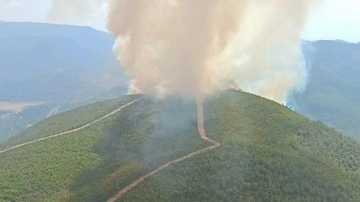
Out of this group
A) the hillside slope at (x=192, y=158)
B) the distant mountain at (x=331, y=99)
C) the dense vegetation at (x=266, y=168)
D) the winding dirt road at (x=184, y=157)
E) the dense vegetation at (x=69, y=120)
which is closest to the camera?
the dense vegetation at (x=266, y=168)

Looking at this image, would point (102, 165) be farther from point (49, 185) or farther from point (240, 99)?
point (240, 99)

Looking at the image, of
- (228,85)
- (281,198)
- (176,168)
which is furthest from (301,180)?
(228,85)

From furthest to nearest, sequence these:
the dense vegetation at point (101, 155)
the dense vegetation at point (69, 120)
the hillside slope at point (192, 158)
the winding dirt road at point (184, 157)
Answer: the dense vegetation at point (69, 120)
the dense vegetation at point (101, 155)
the winding dirt road at point (184, 157)
the hillside slope at point (192, 158)

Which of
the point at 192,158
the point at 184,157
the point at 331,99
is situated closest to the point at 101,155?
the point at 184,157

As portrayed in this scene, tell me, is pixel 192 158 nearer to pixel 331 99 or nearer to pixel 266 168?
pixel 266 168

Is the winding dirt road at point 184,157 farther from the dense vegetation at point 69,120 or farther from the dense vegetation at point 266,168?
the dense vegetation at point 69,120

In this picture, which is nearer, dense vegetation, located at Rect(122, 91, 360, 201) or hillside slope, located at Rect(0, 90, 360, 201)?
dense vegetation, located at Rect(122, 91, 360, 201)

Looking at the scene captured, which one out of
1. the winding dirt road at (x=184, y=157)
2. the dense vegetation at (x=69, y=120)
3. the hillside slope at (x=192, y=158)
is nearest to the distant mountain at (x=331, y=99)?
the dense vegetation at (x=69, y=120)

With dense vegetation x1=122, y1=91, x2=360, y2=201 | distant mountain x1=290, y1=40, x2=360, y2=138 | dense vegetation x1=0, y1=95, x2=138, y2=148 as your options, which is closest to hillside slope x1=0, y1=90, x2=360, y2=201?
dense vegetation x1=122, y1=91, x2=360, y2=201

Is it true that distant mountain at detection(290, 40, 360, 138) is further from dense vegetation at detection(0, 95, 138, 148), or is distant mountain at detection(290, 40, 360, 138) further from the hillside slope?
the hillside slope

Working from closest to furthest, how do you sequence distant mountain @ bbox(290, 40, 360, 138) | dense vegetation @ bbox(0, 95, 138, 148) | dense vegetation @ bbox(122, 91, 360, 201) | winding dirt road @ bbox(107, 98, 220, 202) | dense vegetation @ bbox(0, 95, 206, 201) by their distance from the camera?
1. dense vegetation @ bbox(122, 91, 360, 201)
2. winding dirt road @ bbox(107, 98, 220, 202)
3. dense vegetation @ bbox(0, 95, 206, 201)
4. dense vegetation @ bbox(0, 95, 138, 148)
5. distant mountain @ bbox(290, 40, 360, 138)
